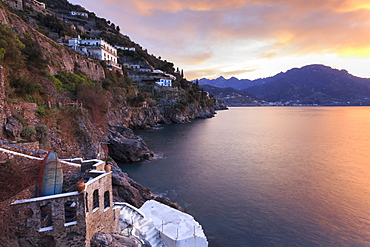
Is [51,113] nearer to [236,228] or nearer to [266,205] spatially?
[236,228]

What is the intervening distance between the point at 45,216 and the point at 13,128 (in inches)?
343

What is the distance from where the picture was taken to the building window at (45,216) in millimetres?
7557

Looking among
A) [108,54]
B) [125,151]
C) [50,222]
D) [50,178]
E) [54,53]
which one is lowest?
[125,151]

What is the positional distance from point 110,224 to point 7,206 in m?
4.47

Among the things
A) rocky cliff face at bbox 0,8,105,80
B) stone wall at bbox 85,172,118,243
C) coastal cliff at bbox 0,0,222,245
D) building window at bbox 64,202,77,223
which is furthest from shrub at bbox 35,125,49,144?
rocky cliff face at bbox 0,8,105,80

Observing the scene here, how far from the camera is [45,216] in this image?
7715 mm

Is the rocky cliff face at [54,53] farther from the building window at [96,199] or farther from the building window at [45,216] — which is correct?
the building window at [45,216]

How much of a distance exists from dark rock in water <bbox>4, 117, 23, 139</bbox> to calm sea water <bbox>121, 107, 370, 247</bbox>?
13.3 metres

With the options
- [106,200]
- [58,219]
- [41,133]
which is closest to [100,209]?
[106,200]

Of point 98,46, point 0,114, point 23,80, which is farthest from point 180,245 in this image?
point 98,46

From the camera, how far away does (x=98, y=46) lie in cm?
6075

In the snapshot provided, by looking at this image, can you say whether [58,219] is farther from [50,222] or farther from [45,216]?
[45,216]

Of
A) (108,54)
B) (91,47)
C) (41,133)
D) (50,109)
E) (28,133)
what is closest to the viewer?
(28,133)

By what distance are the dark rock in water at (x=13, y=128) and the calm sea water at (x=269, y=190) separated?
43.8 ft
